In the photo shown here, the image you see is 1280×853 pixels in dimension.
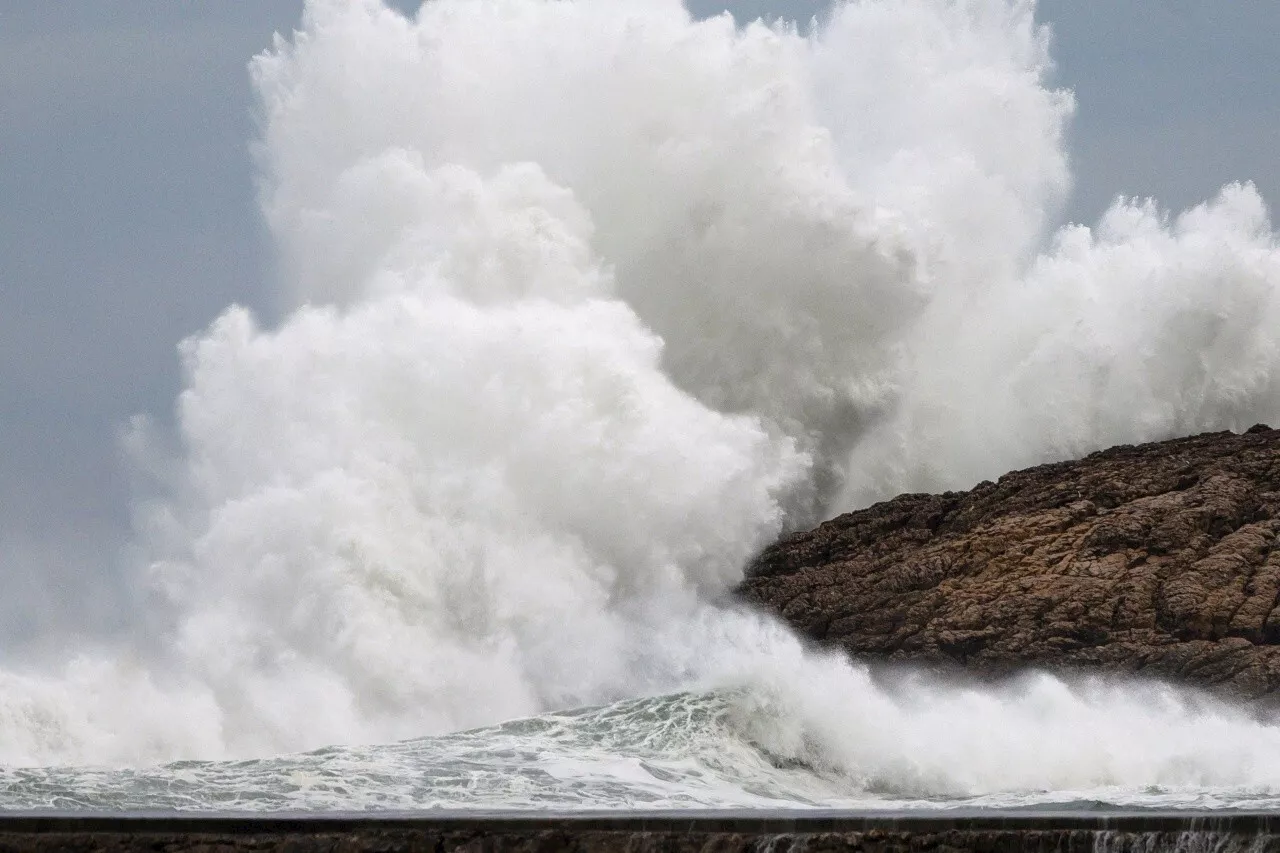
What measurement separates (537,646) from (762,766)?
4.59m

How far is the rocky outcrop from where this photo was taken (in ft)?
70.9

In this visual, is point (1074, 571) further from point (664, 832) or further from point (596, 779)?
point (664, 832)

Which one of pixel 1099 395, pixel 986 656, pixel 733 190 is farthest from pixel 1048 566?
pixel 733 190

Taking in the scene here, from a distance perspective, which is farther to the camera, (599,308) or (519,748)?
(599,308)

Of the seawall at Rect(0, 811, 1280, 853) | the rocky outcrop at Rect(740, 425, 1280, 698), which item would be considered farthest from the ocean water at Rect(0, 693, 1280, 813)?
the seawall at Rect(0, 811, 1280, 853)

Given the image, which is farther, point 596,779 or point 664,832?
point 596,779

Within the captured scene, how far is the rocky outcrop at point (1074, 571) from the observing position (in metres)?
21.6

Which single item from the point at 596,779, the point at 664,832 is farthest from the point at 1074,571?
the point at 664,832

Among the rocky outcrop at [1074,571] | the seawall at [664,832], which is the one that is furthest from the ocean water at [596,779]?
the seawall at [664,832]

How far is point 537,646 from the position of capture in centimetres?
2339

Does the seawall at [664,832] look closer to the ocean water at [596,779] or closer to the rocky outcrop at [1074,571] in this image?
the ocean water at [596,779]

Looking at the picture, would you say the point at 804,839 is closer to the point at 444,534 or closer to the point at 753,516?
the point at 444,534

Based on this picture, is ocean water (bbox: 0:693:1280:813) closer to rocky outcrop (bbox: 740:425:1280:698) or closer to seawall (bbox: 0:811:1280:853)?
rocky outcrop (bbox: 740:425:1280:698)

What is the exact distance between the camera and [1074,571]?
75.5 ft
